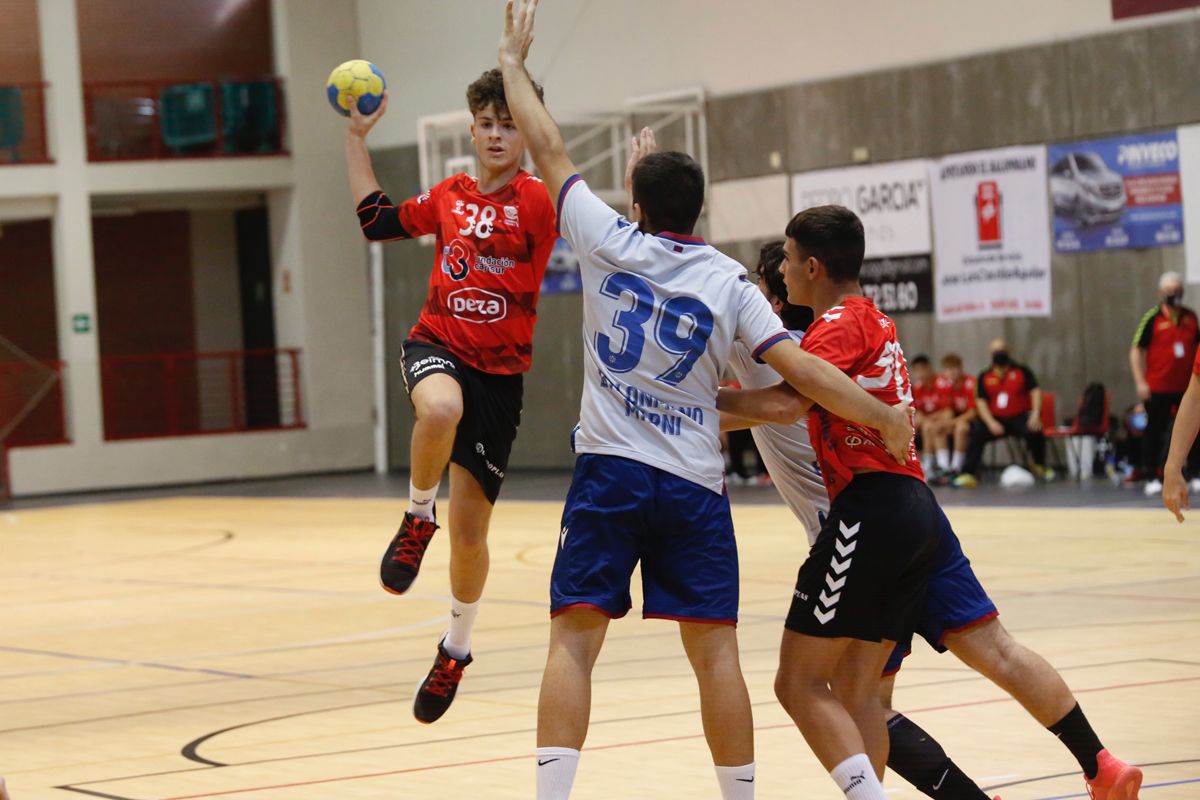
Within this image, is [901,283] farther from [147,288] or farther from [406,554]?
[406,554]

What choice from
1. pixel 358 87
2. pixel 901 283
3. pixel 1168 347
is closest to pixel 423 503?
pixel 358 87

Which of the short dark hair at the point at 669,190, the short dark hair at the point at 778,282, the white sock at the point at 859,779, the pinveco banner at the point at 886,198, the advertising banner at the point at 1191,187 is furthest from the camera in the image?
the pinveco banner at the point at 886,198

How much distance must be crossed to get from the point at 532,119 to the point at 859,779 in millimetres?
1979

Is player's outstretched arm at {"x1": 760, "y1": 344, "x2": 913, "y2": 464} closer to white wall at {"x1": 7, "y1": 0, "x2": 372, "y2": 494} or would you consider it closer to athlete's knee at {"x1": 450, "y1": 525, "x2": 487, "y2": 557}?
athlete's knee at {"x1": 450, "y1": 525, "x2": 487, "y2": 557}

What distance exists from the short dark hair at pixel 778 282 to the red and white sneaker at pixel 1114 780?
1.55 m

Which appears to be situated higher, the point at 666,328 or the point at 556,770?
the point at 666,328

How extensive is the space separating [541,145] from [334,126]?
23.4 m

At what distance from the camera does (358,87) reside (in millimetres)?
6617

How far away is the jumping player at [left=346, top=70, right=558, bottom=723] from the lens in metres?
6.50

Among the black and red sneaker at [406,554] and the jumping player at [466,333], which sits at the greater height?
the jumping player at [466,333]

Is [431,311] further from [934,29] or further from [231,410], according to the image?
[231,410]

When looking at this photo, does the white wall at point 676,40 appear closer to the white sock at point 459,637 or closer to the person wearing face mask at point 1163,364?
the person wearing face mask at point 1163,364

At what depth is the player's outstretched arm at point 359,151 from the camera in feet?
21.7

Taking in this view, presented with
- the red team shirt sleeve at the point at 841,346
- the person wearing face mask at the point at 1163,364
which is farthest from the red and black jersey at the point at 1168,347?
the red team shirt sleeve at the point at 841,346
